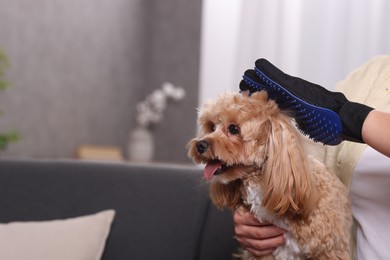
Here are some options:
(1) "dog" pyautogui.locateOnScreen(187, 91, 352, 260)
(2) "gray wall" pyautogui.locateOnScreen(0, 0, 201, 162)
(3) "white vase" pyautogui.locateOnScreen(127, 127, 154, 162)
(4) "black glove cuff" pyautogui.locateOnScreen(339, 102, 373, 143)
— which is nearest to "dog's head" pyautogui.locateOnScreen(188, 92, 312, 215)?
(1) "dog" pyautogui.locateOnScreen(187, 91, 352, 260)

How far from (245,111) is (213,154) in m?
0.12

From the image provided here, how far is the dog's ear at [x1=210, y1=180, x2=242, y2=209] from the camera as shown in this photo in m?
1.20

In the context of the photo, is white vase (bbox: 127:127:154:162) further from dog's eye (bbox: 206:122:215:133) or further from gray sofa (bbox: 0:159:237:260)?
dog's eye (bbox: 206:122:215:133)

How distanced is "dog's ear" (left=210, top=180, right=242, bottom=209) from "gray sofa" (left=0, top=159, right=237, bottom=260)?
0.30m

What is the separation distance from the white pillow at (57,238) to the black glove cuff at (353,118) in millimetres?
831

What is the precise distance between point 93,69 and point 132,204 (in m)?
2.11

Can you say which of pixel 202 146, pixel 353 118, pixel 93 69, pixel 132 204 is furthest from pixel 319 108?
pixel 93 69

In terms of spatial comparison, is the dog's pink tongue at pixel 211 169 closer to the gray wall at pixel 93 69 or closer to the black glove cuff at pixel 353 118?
the black glove cuff at pixel 353 118

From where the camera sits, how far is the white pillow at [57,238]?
133cm

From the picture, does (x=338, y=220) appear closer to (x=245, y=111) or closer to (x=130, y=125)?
(x=245, y=111)

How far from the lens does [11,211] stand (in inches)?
60.9

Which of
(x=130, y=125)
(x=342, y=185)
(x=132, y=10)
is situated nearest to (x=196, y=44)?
(x=132, y=10)

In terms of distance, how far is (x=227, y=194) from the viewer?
121cm

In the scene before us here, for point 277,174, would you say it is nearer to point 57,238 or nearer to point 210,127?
point 210,127
